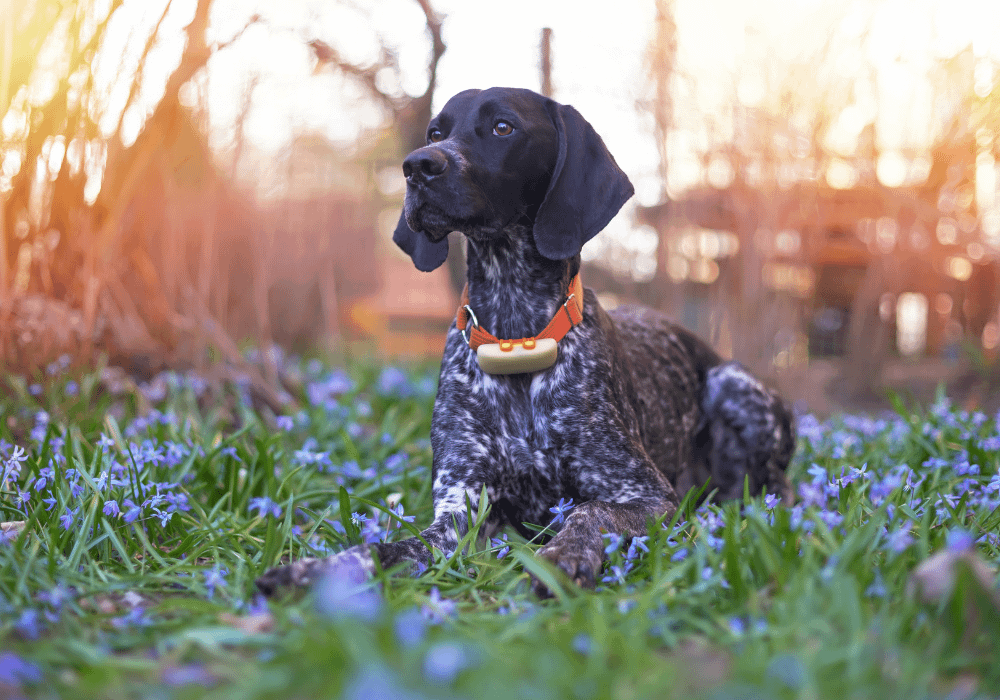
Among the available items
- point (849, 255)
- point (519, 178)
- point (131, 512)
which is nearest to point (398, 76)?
point (849, 255)

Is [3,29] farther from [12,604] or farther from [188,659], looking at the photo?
[188,659]

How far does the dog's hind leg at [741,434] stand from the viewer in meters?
3.25

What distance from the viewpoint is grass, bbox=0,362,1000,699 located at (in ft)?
3.82

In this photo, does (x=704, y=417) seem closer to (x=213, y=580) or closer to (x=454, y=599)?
(x=454, y=599)

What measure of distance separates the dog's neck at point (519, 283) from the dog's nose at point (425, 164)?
1.26ft

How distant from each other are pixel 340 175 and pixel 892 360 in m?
4.95

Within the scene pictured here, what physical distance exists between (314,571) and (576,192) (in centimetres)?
149

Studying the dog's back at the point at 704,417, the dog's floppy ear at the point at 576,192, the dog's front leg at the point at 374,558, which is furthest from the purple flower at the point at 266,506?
the dog's back at the point at 704,417

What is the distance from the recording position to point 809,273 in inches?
210

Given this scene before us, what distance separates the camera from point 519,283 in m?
2.65

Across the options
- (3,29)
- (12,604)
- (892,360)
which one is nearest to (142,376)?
(3,29)

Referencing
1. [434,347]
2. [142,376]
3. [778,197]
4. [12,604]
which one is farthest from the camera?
[434,347]

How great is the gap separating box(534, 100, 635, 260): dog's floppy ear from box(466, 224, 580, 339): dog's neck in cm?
13

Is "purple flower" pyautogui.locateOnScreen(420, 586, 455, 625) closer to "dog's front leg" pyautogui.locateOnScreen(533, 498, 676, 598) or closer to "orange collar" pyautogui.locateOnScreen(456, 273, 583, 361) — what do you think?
"dog's front leg" pyautogui.locateOnScreen(533, 498, 676, 598)
